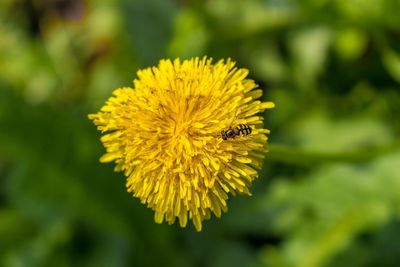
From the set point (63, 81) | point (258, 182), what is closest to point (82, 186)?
point (258, 182)

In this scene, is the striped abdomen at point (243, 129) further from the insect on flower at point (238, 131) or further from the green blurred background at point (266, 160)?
the green blurred background at point (266, 160)

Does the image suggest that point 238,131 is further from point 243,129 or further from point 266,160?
point 266,160

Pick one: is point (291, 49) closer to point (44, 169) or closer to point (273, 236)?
point (273, 236)

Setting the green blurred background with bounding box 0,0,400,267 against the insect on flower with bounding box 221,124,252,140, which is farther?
the green blurred background with bounding box 0,0,400,267

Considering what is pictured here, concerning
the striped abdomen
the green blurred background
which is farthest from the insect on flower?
the green blurred background

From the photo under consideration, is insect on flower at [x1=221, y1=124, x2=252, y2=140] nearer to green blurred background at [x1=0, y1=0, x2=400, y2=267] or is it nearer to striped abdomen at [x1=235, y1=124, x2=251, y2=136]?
striped abdomen at [x1=235, y1=124, x2=251, y2=136]

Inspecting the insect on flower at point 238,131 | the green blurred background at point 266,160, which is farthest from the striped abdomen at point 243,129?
the green blurred background at point 266,160

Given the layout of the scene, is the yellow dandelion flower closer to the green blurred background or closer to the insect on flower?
the insect on flower
